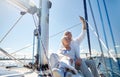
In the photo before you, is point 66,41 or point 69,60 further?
point 66,41

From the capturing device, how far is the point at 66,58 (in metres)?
2.48

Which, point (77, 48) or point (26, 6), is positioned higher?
point (26, 6)

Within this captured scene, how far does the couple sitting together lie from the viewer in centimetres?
233

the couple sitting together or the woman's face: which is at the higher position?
the woman's face

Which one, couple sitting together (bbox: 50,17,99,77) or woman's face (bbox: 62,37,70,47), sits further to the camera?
woman's face (bbox: 62,37,70,47)

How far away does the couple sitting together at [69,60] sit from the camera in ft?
7.63

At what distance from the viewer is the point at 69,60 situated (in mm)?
2459

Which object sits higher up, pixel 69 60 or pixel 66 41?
pixel 66 41

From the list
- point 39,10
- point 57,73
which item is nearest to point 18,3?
point 39,10

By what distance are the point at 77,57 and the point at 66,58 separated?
0.30m

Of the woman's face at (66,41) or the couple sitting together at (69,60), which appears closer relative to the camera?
the couple sitting together at (69,60)

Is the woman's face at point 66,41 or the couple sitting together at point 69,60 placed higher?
the woman's face at point 66,41

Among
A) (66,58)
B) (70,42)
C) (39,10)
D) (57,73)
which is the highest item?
(39,10)

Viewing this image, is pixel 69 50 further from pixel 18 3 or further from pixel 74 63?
pixel 18 3
